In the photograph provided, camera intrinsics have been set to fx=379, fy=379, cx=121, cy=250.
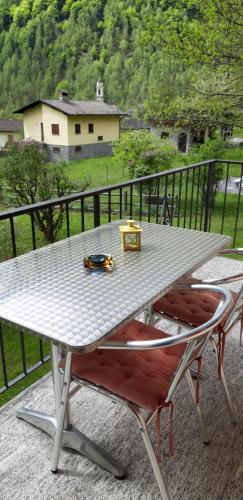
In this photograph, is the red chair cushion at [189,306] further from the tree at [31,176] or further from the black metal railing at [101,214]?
the tree at [31,176]

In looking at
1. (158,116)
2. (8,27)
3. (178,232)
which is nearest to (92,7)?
(8,27)

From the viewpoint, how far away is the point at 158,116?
910 centimetres

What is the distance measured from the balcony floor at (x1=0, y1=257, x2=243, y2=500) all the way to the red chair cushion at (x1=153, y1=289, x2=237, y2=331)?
1.44 ft

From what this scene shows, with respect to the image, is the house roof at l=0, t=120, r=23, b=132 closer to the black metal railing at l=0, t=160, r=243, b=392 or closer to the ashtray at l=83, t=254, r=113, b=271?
the black metal railing at l=0, t=160, r=243, b=392

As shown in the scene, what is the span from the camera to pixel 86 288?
1.33m

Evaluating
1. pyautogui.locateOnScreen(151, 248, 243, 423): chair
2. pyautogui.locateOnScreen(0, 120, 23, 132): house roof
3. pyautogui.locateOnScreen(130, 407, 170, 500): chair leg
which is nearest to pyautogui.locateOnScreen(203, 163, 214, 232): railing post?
pyautogui.locateOnScreen(151, 248, 243, 423): chair

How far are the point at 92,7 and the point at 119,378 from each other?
28945 mm

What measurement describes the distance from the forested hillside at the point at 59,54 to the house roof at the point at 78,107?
182cm

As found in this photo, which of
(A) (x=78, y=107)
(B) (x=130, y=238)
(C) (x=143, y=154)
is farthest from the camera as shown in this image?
(A) (x=78, y=107)

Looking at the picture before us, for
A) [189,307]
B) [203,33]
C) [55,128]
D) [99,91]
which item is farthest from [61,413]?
[99,91]

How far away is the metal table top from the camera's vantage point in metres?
1.10

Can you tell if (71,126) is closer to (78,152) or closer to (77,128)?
(77,128)

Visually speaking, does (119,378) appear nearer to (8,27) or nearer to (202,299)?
(202,299)

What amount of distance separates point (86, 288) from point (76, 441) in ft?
2.14
